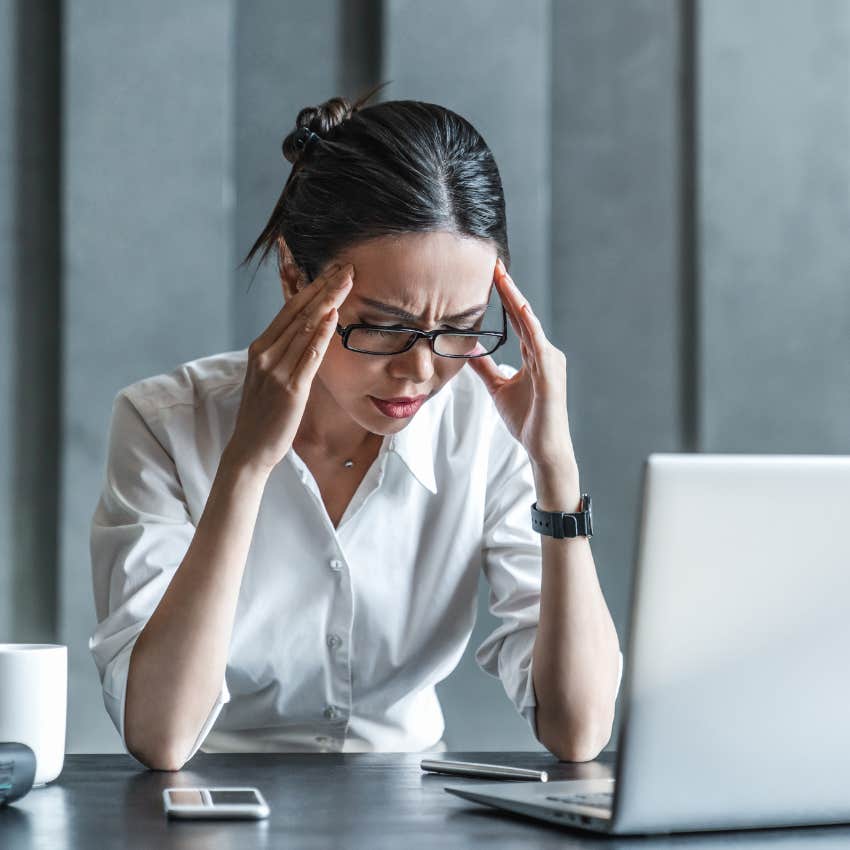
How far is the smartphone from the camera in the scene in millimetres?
810

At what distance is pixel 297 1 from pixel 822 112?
1.08m

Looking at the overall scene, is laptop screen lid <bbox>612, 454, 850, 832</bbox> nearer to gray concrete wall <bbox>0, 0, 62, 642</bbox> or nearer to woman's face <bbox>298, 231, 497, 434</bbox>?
woman's face <bbox>298, 231, 497, 434</bbox>

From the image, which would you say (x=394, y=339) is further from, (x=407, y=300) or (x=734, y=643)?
(x=734, y=643)

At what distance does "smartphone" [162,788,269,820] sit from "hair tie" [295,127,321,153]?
0.83 m

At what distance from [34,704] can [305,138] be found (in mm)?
789

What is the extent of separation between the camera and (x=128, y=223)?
207 cm

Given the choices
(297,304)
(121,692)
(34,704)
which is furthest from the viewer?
(297,304)

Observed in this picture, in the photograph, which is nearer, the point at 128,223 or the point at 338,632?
the point at 338,632

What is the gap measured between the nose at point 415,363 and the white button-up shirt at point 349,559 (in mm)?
185

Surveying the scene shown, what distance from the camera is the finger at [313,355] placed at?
124 centimetres

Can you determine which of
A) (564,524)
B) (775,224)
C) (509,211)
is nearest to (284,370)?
(564,524)

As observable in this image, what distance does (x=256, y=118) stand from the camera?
7.06 ft

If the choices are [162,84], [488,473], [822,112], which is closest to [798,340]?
[822,112]

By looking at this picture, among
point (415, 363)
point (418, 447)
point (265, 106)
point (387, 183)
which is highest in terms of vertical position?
point (265, 106)
